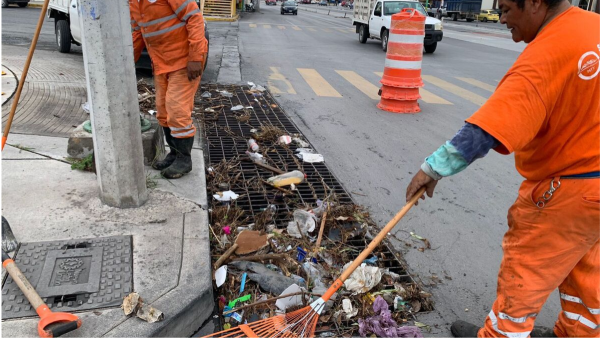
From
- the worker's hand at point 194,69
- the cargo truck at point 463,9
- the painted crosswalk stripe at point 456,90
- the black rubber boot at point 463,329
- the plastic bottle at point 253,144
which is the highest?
the cargo truck at point 463,9

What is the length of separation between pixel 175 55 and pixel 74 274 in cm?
210

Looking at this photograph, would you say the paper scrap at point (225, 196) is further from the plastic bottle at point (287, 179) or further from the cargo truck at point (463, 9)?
the cargo truck at point (463, 9)

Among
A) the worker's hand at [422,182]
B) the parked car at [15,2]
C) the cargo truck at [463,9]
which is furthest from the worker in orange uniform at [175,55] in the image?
the cargo truck at [463,9]

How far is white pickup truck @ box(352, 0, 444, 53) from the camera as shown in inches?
637

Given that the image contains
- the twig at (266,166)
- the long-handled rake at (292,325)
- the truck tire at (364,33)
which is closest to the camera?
the long-handled rake at (292,325)

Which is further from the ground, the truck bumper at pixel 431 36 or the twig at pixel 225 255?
the truck bumper at pixel 431 36

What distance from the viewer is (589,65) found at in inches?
73.7

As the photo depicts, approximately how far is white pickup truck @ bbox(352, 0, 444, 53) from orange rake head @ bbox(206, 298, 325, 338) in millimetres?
14676

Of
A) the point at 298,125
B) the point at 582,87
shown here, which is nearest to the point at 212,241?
the point at 582,87

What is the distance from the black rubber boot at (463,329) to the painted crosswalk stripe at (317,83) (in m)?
6.62

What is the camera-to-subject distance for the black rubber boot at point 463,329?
2719 millimetres

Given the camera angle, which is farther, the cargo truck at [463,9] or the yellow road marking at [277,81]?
the cargo truck at [463,9]

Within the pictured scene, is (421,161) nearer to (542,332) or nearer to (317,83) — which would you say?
(542,332)

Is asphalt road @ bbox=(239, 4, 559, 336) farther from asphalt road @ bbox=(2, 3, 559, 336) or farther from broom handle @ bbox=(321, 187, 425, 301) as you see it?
broom handle @ bbox=(321, 187, 425, 301)
